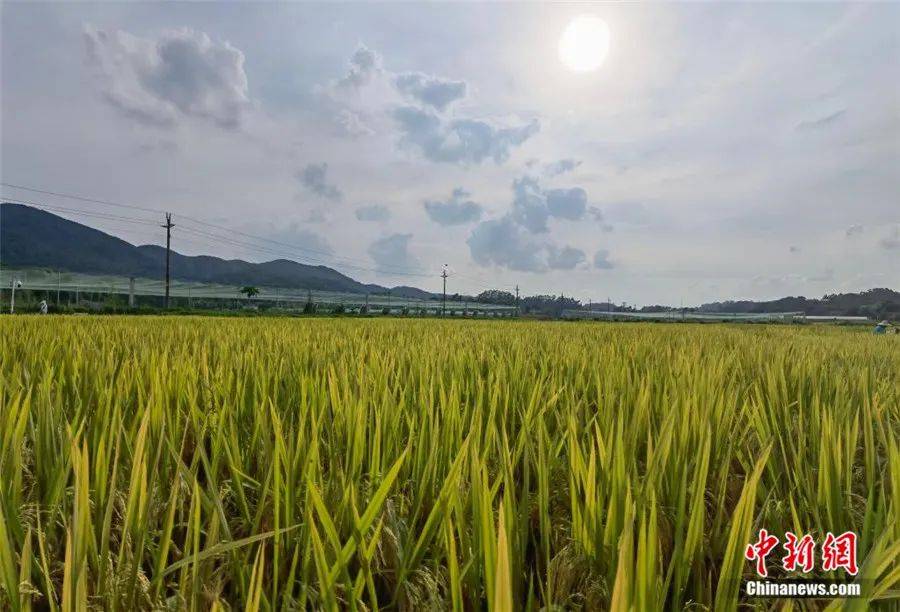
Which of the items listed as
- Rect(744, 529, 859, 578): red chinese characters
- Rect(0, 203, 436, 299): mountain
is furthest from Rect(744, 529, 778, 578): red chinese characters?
Rect(0, 203, 436, 299): mountain

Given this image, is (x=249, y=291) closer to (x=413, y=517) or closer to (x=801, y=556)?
(x=413, y=517)

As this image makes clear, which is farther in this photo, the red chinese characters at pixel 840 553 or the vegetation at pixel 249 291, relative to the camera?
the vegetation at pixel 249 291

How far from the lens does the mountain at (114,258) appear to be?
106m

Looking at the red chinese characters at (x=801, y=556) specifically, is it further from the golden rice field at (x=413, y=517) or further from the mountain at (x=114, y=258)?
the mountain at (x=114, y=258)

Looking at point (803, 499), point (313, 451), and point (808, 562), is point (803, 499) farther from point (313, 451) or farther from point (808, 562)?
point (313, 451)

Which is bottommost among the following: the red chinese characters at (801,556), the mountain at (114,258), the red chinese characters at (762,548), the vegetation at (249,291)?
the red chinese characters at (762,548)

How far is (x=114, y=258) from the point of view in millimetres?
116875

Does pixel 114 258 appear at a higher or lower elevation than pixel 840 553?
higher

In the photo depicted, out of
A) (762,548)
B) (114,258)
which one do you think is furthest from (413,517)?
(114,258)

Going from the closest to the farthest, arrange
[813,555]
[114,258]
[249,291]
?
[813,555], [249,291], [114,258]

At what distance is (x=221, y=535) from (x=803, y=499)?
1.20 metres

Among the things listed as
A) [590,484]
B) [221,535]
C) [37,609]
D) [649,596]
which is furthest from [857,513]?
[37,609]

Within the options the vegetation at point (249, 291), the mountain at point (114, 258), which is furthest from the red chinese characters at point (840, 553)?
the mountain at point (114, 258)

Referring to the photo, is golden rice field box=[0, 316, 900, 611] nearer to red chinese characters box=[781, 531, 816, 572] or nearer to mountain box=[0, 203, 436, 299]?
red chinese characters box=[781, 531, 816, 572]
